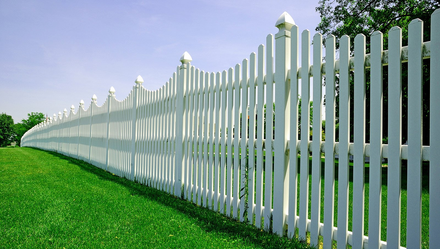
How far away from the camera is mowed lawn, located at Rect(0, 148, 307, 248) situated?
3275 mm

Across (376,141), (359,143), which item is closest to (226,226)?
(359,143)

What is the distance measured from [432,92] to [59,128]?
64.1 feet

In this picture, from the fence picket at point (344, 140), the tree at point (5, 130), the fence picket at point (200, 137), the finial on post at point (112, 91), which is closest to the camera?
the fence picket at point (344, 140)

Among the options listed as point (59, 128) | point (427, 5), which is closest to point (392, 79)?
point (427, 5)

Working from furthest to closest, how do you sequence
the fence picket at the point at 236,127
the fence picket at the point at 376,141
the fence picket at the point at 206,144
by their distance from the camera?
1. the fence picket at the point at 206,144
2. the fence picket at the point at 236,127
3. the fence picket at the point at 376,141

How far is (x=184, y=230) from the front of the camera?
3.64 m

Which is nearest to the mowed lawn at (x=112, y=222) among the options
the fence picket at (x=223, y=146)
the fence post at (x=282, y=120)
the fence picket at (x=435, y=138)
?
the fence picket at (x=223, y=146)

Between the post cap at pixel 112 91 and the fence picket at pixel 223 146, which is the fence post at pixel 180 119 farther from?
the post cap at pixel 112 91

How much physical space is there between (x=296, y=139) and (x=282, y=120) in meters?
0.31

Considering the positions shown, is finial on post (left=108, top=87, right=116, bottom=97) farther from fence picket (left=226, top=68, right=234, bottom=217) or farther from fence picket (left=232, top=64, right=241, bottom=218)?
fence picket (left=232, top=64, right=241, bottom=218)

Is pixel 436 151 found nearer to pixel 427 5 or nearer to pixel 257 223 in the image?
pixel 257 223

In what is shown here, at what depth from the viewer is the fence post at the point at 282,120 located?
3.48 meters

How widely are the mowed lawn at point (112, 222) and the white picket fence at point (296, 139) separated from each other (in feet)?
1.27

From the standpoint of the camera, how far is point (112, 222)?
3980 mm
